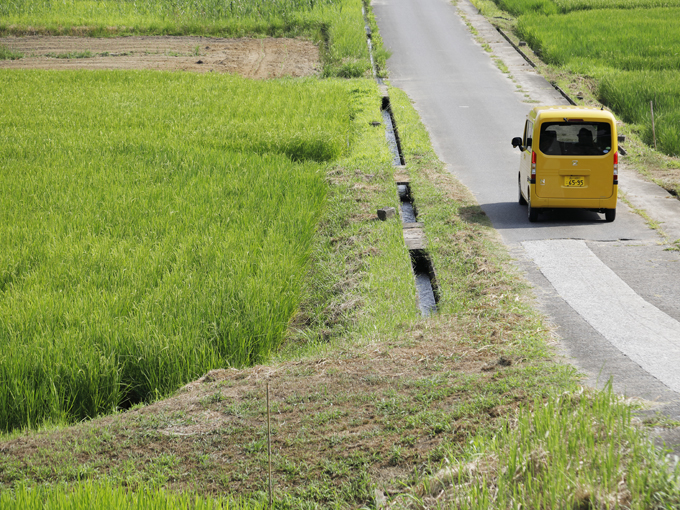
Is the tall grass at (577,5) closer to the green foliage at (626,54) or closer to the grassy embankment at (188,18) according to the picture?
the green foliage at (626,54)

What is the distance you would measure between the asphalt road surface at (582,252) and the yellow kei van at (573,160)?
469mm

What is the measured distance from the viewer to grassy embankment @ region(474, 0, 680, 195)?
16.7m

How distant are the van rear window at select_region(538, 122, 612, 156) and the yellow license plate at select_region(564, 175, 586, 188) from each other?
0.37 m

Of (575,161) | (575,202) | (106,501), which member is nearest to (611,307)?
(575,202)

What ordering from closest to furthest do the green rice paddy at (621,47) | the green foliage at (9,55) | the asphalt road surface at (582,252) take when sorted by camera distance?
the asphalt road surface at (582,252), the green rice paddy at (621,47), the green foliage at (9,55)

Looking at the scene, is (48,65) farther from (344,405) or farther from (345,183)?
(344,405)

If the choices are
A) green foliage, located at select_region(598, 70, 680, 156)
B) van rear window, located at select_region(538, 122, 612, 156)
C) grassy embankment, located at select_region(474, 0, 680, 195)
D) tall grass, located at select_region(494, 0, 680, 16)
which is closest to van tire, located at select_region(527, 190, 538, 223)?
van rear window, located at select_region(538, 122, 612, 156)

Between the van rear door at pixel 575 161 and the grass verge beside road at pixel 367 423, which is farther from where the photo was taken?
the van rear door at pixel 575 161

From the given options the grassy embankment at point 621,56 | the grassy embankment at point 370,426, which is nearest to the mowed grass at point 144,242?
the grassy embankment at point 370,426

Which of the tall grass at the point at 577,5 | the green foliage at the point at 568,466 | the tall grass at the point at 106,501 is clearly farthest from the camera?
the tall grass at the point at 577,5

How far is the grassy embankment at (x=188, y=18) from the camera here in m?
35.7

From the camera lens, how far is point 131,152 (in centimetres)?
1462

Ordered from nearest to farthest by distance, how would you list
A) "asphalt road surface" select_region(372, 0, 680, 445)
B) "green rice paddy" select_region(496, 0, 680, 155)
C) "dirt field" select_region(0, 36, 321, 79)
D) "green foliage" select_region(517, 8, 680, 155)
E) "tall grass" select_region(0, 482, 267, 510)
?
"tall grass" select_region(0, 482, 267, 510)
"asphalt road surface" select_region(372, 0, 680, 445)
"green foliage" select_region(517, 8, 680, 155)
"green rice paddy" select_region(496, 0, 680, 155)
"dirt field" select_region(0, 36, 321, 79)

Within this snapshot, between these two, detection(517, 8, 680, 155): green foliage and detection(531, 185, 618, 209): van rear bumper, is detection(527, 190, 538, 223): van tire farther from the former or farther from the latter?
detection(517, 8, 680, 155): green foliage
